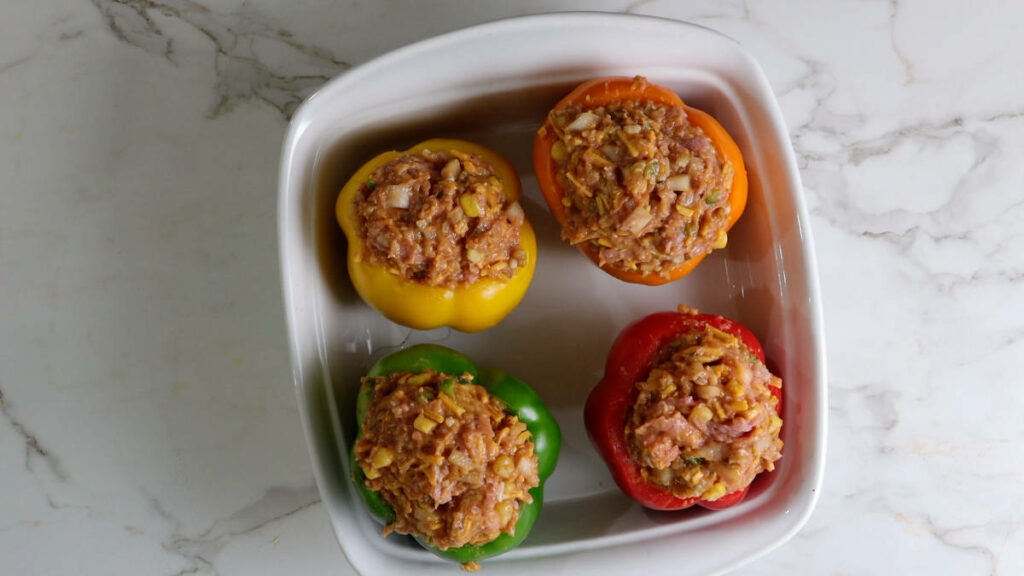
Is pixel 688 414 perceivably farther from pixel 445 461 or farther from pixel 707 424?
pixel 445 461

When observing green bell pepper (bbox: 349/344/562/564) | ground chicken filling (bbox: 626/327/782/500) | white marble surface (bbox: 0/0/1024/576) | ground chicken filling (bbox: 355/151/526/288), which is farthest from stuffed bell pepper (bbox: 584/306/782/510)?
white marble surface (bbox: 0/0/1024/576)

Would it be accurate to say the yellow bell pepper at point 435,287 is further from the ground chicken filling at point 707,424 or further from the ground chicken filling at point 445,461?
the ground chicken filling at point 707,424

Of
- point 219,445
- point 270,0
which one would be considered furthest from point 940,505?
point 270,0

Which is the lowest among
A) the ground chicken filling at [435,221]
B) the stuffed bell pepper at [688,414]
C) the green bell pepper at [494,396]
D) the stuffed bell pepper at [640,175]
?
the green bell pepper at [494,396]

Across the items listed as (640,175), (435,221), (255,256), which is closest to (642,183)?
(640,175)

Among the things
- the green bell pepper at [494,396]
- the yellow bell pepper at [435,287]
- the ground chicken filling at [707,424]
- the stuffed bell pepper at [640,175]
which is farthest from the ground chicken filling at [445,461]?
the stuffed bell pepper at [640,175]
